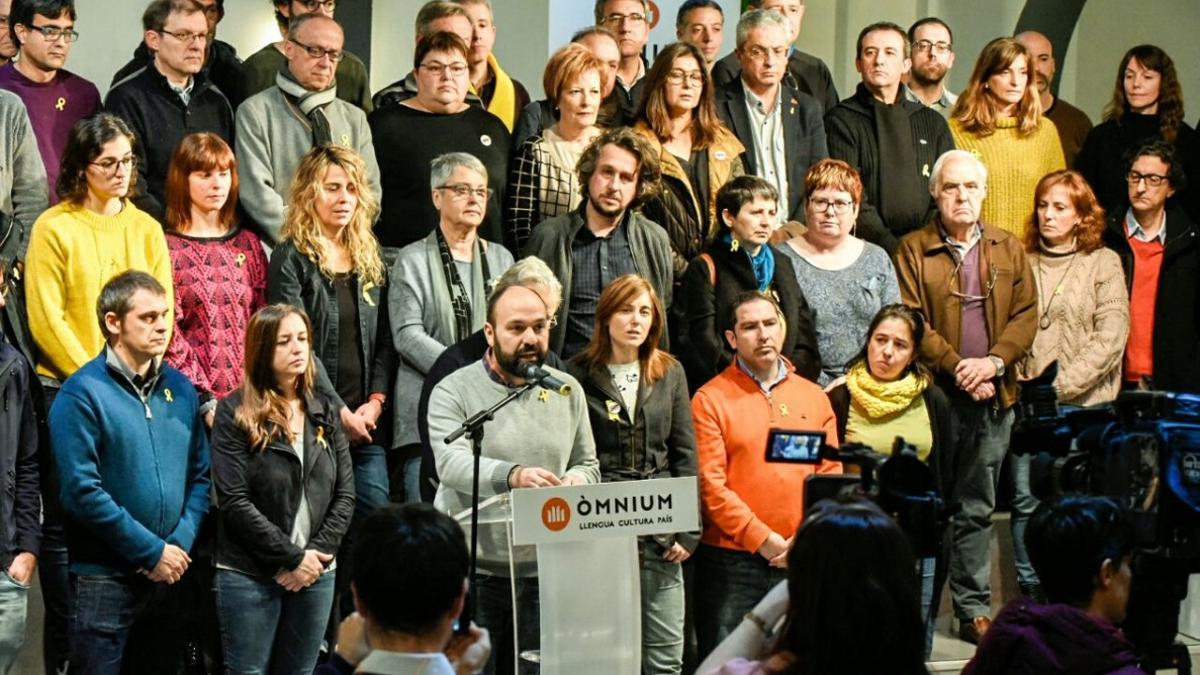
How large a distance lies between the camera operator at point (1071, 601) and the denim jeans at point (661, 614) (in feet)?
7.12

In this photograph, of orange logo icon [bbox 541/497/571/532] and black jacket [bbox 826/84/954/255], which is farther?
black jacket [bbox 826/84/954/255]

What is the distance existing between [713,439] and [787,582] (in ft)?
9.54

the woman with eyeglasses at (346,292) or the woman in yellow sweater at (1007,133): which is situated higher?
the woman in yellow sweater at (1007,133)

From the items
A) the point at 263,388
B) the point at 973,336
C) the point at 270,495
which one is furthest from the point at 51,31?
the point at 973,336

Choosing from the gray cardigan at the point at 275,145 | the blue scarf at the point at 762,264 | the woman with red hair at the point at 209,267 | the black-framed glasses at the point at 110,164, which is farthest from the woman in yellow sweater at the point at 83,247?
the blue scarf at the point at 762,264

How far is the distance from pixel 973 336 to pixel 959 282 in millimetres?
201

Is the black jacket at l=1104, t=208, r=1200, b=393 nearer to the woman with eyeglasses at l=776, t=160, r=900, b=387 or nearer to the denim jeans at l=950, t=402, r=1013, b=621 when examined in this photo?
the denim jeans at l=950, t=402, r=1013, b=621

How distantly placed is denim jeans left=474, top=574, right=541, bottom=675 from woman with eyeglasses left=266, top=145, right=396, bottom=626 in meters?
0.70

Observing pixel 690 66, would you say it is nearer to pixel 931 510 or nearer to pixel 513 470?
pixel 513 470

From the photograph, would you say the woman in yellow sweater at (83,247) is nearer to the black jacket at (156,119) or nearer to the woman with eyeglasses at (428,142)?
the black jacket at (156,119)

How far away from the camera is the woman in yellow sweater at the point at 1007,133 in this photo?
664 cm

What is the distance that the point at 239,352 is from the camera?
5.36m

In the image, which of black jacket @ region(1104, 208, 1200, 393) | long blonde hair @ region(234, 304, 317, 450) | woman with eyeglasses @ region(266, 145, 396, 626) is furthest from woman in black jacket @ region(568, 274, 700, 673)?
black jacket @ region(1104, 208, 1200, 393)

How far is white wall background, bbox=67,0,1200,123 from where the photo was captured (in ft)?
28.4
